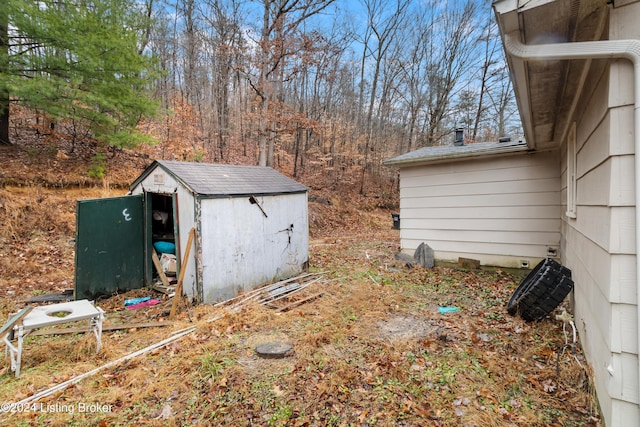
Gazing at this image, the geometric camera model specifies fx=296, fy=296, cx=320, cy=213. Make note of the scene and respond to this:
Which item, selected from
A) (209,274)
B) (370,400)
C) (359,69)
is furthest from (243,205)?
(359,69)

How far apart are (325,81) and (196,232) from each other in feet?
47.0

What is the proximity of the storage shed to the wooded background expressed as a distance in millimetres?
6351

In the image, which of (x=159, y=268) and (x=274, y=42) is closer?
(x=159, y=268)

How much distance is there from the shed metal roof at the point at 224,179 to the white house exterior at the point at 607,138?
429 centimetres

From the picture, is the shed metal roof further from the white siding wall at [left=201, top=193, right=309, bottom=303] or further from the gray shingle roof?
the gray shingle roof

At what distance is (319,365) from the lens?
3109 mm

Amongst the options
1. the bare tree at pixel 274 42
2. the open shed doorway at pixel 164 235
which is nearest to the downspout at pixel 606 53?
the open shed doorway at pixel 164 235

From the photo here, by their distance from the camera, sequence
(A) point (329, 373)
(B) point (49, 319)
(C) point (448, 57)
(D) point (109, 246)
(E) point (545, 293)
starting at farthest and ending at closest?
(C) point (448, 57)
(D) point (109, 246)
(E) point (545, 293)
(B) point (49, 319)
(A) point (329, 373)

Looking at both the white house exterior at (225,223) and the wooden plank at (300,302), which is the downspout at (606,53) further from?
the white house exterior at (225,223)

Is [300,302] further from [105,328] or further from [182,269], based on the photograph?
[105,328]

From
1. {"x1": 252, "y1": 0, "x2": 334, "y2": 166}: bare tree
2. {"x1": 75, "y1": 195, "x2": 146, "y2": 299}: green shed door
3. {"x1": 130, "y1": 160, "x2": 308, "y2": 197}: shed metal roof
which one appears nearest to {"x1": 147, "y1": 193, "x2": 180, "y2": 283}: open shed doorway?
{"x1": 75, "y1": 195, "x2": 146, "y2": 299}: green shed door

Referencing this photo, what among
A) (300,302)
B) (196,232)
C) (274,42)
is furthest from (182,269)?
(274,42)

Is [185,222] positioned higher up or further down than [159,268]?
higher up

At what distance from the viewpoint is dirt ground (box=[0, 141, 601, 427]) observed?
2.46 metres
